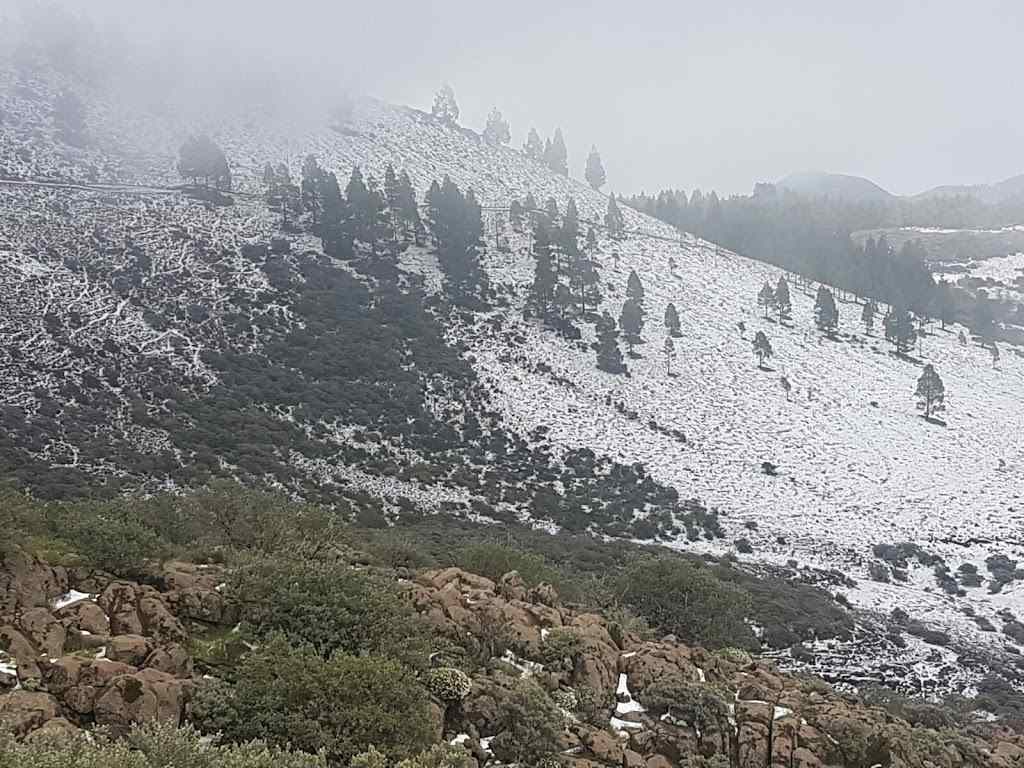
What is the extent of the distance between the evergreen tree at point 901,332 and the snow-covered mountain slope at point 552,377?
4.26 feet

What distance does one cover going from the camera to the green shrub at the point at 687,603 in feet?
67.2

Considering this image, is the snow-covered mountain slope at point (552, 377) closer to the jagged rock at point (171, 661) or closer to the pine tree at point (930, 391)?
the pine tree at point (930, 391)

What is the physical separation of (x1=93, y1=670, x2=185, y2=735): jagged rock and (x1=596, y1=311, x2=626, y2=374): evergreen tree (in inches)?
1897

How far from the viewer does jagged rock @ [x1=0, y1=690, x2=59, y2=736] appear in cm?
726

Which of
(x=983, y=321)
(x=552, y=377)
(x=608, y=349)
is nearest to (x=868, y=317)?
(x=983, y=321)

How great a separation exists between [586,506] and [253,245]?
33.9 m

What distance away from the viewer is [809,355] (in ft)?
207

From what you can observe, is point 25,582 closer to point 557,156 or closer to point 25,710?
point 25,710

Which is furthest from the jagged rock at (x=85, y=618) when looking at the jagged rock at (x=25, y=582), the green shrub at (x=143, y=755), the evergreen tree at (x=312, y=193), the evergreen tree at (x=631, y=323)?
the evergreen tree at (x=312, y=193)

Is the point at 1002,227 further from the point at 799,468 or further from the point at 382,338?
the point at 382,338

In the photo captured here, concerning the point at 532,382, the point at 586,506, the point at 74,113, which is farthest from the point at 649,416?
the point at 74,113

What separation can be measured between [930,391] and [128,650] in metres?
59.0

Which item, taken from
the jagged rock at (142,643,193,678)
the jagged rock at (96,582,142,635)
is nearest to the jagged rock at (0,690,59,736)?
the jagged rock at (142,643,193,678)

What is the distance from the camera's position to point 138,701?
330 inches
